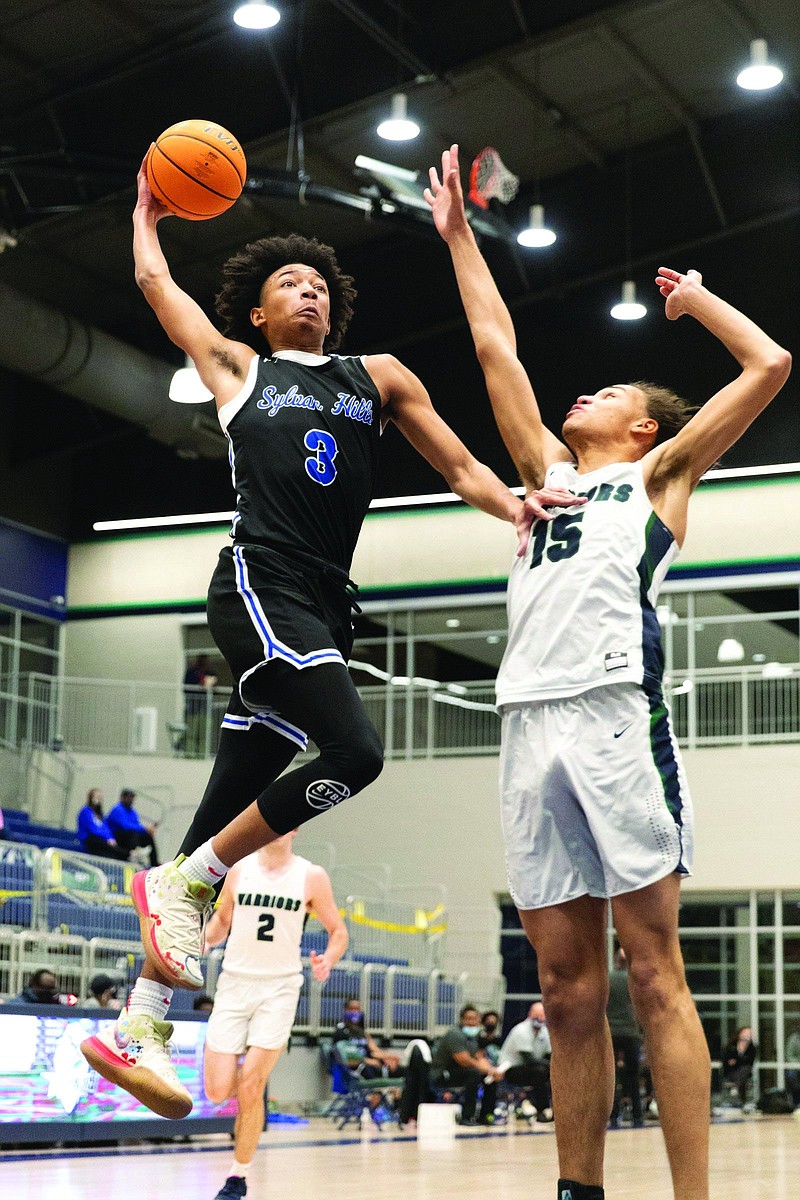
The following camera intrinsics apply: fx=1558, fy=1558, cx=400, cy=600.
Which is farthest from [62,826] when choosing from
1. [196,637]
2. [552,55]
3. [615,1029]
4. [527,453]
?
[527,453]

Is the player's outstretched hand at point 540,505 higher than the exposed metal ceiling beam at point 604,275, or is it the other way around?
the exposed metal ceiling beam at point 604,275

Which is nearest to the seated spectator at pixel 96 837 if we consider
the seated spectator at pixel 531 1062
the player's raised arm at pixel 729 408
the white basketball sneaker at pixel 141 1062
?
the seated spectator at pixel 531 1062

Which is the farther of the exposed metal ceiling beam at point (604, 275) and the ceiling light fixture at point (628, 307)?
the exposed metal ceiling beam at point (604, 275)

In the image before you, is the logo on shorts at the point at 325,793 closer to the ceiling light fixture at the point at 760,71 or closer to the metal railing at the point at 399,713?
the ceiling light fixture at the point at 760,71

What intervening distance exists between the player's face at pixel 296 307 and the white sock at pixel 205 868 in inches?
64.3

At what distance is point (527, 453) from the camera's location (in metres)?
5.15

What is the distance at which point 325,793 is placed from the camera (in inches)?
175

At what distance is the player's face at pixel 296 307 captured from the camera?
4.97 metres

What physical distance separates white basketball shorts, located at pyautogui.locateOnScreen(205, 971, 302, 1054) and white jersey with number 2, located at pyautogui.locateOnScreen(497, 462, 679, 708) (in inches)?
185

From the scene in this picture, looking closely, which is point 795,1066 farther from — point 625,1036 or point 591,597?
point 591,597

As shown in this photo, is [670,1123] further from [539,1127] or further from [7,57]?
[7,57]

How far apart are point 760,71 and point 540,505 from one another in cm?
1477

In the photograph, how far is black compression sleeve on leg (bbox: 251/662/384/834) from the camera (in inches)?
172

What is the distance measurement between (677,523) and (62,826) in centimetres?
2142
